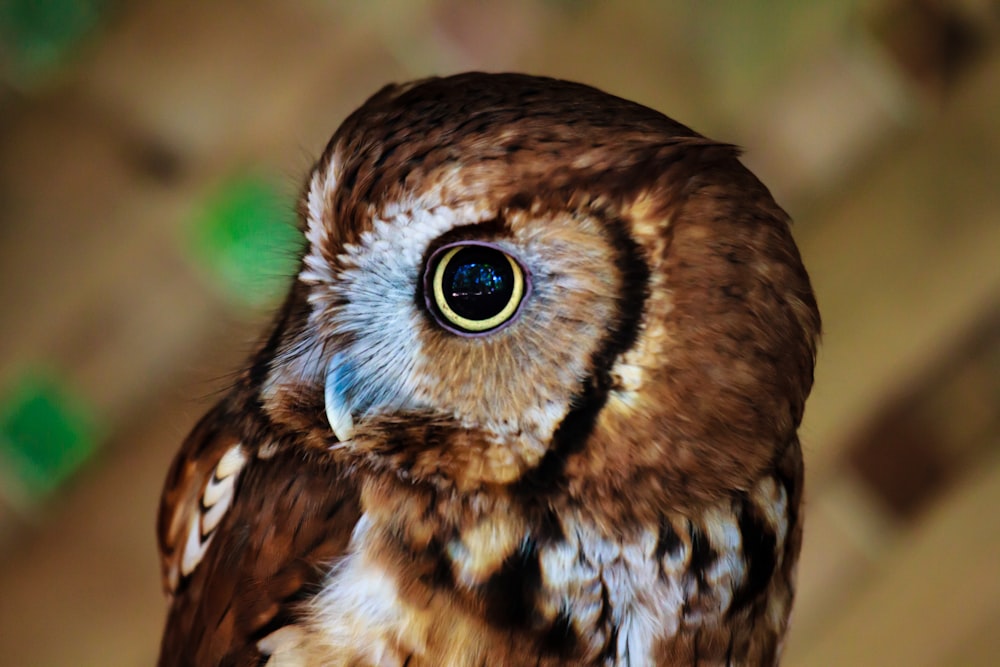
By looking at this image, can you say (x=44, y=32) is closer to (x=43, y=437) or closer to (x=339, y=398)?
(x=43, y=437)

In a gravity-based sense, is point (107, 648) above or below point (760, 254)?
below

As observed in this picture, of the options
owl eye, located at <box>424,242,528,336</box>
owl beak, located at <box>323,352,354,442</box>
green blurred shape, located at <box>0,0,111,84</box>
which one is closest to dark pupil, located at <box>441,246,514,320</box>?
owl eye, located at <box>424,242,528,336</box>

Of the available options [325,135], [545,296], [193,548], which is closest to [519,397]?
[545,296]

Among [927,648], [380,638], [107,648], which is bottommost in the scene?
[107,648]

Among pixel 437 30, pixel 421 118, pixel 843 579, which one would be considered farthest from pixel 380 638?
pixel 843 579

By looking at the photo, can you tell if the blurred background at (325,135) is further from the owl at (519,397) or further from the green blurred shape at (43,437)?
the owl at (519,397)

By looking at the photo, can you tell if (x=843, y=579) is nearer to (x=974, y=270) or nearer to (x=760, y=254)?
(x=974, y=270)

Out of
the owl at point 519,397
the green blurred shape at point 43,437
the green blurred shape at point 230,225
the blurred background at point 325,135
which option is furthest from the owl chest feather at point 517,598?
the green blurred shape at point 43,437

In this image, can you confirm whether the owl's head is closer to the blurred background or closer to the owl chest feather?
the owl chest feather
